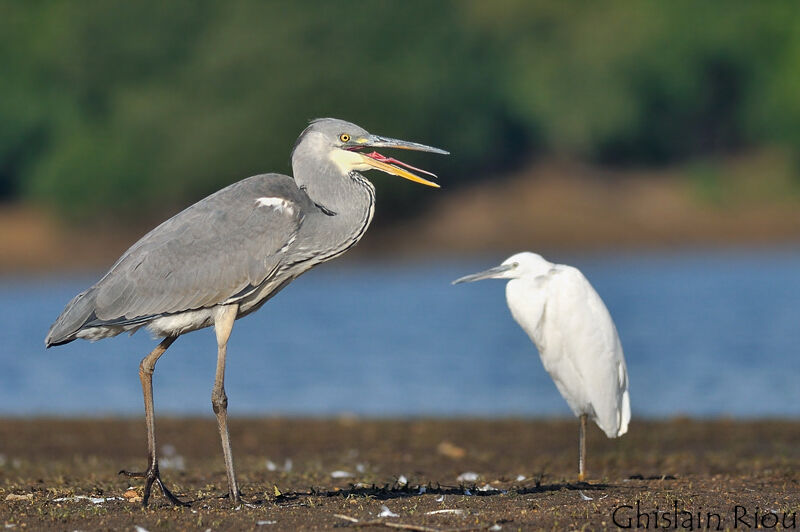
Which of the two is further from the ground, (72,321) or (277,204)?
(277,204)

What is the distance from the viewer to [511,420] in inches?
555

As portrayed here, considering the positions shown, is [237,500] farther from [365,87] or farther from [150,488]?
[365,87]

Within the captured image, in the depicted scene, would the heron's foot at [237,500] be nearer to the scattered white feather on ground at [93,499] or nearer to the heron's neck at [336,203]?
the scattered white feather on ground at [93,499]

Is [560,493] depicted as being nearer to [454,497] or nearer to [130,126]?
[454,497]

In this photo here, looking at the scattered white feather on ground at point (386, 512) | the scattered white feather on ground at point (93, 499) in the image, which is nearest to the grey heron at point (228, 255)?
the scattered white feather on ground at point (93, 499)

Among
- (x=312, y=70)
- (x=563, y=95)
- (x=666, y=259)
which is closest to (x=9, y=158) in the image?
(x=312, y=70)

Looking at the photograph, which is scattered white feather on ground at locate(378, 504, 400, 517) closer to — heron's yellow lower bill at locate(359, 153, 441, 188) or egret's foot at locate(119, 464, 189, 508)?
egret's foot at locate(119, 464, 189, 508)

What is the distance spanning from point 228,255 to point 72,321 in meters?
1.02

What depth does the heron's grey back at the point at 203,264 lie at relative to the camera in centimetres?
780

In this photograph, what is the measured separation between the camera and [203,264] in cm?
782

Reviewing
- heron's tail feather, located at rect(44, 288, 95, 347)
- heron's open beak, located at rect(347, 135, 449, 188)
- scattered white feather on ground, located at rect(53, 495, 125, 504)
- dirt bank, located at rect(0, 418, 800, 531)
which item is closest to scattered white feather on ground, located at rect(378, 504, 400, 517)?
dirt bank, located at rect(0, 418, 800, 531)

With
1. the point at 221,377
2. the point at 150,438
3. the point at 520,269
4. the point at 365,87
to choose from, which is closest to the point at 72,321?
the point at 150,438

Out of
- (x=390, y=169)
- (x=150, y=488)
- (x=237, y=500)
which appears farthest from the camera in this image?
(x=390, y=169)

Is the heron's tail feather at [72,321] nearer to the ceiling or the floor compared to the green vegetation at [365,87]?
nearer to the floor
